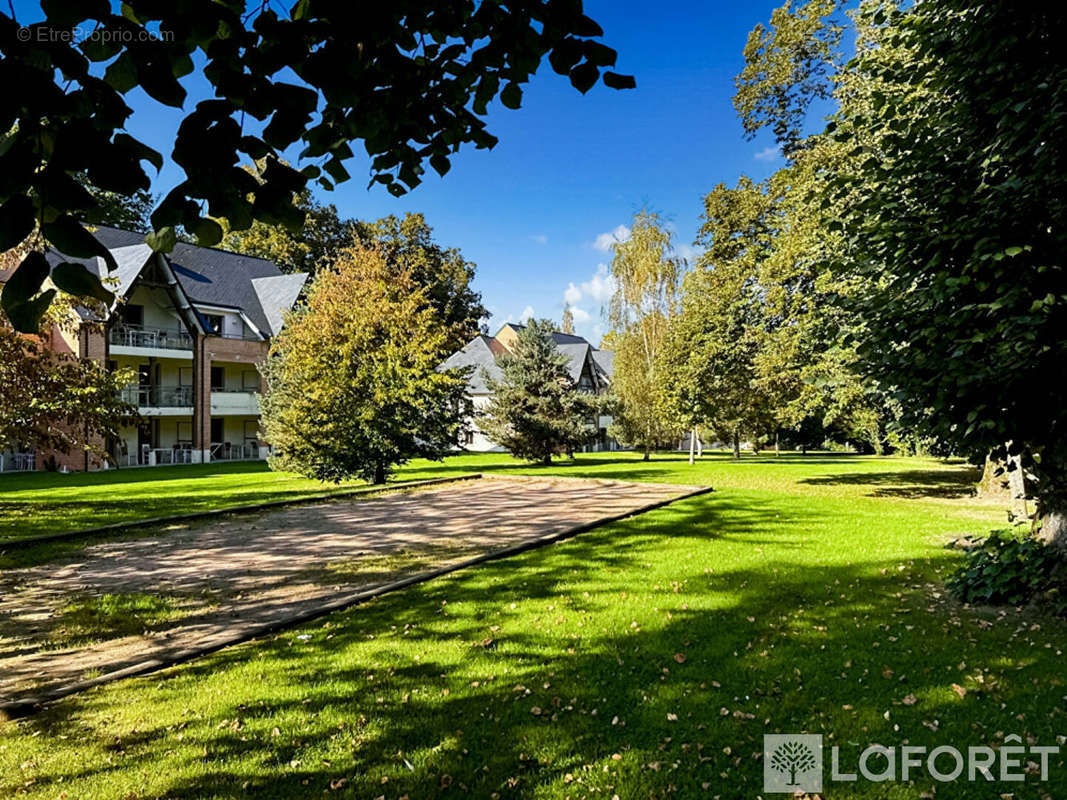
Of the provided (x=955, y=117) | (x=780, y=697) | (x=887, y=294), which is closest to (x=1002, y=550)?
(x=887, y=294)

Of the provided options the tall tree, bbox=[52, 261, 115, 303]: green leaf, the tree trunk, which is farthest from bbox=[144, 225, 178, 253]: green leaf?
the tall tree

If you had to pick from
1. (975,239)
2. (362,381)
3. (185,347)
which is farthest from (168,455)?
(975,239)

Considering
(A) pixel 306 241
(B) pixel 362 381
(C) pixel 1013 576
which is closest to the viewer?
(C) pixel 1013 576

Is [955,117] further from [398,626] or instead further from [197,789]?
[197,789]

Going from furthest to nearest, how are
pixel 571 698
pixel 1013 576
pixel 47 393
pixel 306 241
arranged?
1. pixel 306 241
2. pixel 47 393
3. pixel 1013 576
4. pixel 571 698

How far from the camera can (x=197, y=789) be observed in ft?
9.85

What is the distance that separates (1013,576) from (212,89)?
24.8 feet

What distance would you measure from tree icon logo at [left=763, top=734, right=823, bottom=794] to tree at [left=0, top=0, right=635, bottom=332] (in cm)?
366

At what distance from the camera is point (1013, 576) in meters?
5.71

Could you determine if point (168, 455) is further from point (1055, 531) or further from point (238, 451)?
point (1055, 531)

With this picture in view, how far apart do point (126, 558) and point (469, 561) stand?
4848 mm

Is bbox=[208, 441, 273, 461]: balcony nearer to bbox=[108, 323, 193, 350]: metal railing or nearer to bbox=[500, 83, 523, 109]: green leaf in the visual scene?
bbox=[108, 323, 193, 350]: metal railing

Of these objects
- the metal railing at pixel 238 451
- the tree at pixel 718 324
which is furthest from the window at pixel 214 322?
the tree at pixel 718 324

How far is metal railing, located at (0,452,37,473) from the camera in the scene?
2430 centimetres
